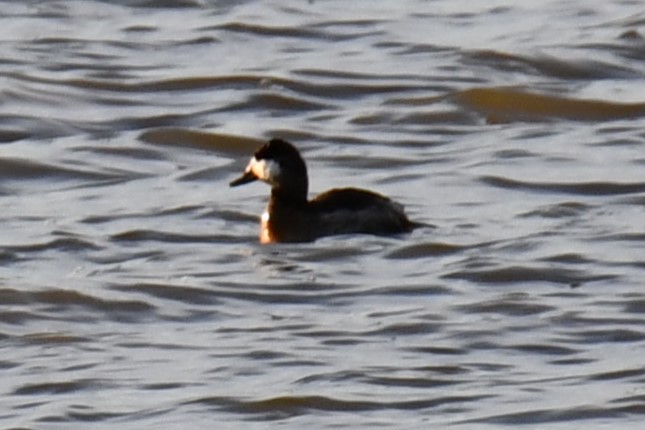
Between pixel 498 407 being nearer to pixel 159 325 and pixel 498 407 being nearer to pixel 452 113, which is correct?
pixel 159 325

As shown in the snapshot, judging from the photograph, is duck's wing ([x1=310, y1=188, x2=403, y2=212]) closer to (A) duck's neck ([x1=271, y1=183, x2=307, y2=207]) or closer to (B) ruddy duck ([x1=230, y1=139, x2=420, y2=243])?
(B) ruddy duck ([x1=230, y1=139, x2=420, y2=243])

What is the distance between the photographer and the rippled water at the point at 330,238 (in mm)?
9719

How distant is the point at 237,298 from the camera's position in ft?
37.9

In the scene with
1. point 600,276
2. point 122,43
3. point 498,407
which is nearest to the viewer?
point 498,407

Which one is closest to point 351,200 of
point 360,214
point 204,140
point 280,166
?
point 360,214

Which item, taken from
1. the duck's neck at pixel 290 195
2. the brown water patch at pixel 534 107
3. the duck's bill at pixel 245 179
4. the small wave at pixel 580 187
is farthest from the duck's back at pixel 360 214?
the brown water patch at pixel 534 107

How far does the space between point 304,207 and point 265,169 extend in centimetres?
29

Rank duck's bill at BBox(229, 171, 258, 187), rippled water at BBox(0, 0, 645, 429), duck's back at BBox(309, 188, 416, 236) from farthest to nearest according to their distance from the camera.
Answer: duck's bill at BBox(229, 171, 258, 187) < duck's back at BBox(309, 188, 416, 236) < rippled water at BBox(0, 0, 645, 429)

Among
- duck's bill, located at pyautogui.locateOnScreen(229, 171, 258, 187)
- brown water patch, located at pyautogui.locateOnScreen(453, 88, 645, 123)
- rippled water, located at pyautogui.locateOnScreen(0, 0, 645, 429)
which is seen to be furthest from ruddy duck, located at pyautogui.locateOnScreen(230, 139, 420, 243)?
brown water patch, located at pyautogui.locateOnScreen(453, 88, 645, 123)

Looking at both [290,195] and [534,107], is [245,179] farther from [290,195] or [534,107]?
[534,107]

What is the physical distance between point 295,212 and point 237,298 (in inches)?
67.2

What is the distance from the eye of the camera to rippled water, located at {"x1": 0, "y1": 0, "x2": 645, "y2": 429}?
31.9 feet

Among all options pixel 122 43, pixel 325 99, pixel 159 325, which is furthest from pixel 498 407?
pixel 122 43

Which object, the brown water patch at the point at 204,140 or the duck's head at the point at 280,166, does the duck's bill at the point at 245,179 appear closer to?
the duck's head at the point at 280,166
